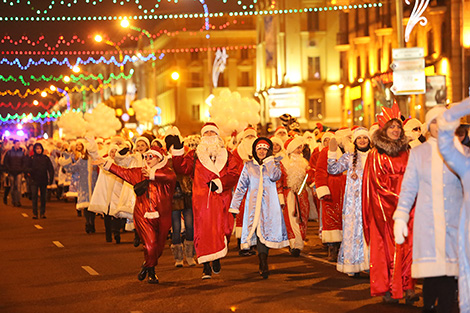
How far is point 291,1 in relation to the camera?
65500mm

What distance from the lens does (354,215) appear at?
11219 millimetres

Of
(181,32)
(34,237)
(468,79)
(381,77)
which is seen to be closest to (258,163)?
(34,237)

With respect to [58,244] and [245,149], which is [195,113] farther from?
[245,149]

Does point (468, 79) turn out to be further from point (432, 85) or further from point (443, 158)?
point (443, 158)

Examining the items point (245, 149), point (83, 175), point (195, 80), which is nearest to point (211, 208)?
point (245, 149)

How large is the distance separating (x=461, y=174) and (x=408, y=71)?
2319 centimetres

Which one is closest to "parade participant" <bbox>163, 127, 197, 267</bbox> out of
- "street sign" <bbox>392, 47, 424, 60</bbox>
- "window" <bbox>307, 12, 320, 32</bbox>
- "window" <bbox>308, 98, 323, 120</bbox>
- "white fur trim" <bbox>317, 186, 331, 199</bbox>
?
"white fur trim" <bbox>317, 186, 331, 199</bbox>

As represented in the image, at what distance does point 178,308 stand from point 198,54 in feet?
Result: 267

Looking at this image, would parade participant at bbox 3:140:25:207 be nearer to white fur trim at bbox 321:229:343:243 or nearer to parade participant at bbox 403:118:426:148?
white fur trim at bbox 321:229:343:243

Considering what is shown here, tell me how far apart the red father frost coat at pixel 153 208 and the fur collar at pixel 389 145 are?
327cm

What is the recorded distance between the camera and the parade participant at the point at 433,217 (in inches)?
304

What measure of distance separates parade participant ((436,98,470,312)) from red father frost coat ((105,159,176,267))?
5376 millimetres

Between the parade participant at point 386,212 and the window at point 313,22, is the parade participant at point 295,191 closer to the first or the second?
the parade participant at point 386,212

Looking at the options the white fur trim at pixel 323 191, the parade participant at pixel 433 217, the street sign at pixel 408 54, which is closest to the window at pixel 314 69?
the street sign at pixel 408 54
